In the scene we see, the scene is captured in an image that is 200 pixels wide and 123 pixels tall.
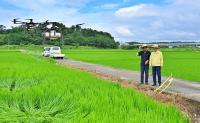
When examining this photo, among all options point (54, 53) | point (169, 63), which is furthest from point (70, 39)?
point (169, 63)

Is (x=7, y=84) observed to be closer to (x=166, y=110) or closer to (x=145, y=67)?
(x=166, y=110)

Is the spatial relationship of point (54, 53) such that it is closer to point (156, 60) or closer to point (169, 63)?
point (169, 63)

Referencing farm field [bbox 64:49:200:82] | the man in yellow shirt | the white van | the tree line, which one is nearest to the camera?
the man in yellow shirt

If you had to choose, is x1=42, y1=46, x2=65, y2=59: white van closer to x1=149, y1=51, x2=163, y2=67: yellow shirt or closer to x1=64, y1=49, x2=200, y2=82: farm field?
x1=64, y1=49, x2=200, y2=82: farm field

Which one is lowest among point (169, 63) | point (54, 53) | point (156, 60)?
point (169, 63)

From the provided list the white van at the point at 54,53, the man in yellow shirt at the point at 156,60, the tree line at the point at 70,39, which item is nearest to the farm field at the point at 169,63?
the white van at the point at 54,53

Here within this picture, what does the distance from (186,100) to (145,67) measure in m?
7.72

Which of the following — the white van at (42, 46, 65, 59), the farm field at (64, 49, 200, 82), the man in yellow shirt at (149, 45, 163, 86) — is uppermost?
the man in yellow shirt at (149, 45, 163, 86)

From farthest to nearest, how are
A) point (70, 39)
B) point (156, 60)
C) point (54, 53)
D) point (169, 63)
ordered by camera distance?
1. point (70, 39)
2. point (54, 53)
3. point (169, 63)
4. point (156, 60)

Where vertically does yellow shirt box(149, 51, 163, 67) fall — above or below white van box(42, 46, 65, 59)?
above

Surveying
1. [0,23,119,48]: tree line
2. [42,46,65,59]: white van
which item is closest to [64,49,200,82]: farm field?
[42,46,65,59]: white van

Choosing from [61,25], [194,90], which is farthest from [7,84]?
[61,25]

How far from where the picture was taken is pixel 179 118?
7547 millimetres

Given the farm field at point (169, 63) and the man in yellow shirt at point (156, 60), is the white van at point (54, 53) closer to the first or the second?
the farm field at point (169, 63)
